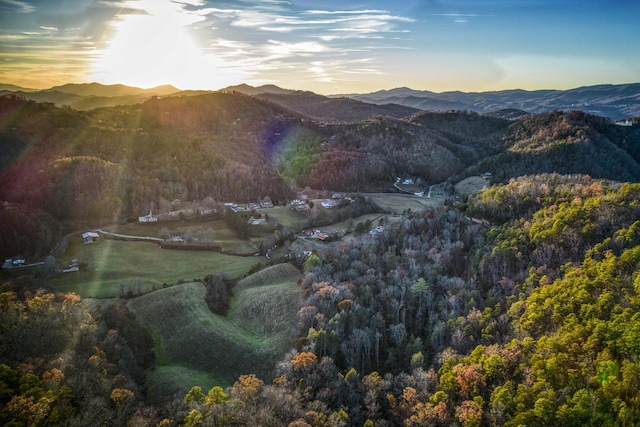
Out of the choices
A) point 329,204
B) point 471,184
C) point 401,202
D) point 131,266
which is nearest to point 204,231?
point 131,266

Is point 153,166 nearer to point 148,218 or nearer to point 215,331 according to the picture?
point 148,218

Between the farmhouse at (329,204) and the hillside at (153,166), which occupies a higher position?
the hillside at (153,166)

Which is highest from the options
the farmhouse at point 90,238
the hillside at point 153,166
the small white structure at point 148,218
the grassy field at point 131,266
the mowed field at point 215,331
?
the hillside at point 153,166

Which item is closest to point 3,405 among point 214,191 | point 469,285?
point 469,285

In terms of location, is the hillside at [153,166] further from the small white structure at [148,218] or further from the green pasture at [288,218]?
the green pasture at [288,218]

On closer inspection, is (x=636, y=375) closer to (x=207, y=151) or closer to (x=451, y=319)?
(x=451, y=319)

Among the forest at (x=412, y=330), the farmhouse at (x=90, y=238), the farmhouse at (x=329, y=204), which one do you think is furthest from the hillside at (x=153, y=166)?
the farmhouse at (x=329, y=204)

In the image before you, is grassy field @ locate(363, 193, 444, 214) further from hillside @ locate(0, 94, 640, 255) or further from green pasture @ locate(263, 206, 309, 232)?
green pasture @ locate(263, 206, 309, 232)
